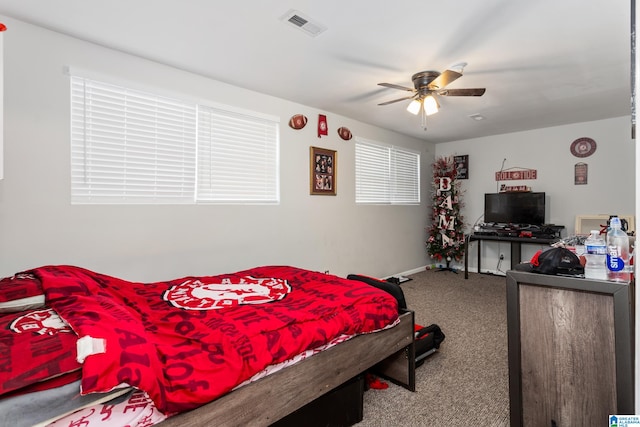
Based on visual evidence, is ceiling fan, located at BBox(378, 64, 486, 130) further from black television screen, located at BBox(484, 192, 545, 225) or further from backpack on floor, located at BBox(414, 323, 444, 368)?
black television screen, located at BBox(484, 192, 545, 225)

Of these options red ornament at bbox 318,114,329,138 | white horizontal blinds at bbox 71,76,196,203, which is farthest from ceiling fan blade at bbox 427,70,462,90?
white horizontal blinds at bbox 71,76,196,203

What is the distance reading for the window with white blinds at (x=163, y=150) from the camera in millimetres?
2521

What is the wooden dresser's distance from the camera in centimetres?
137

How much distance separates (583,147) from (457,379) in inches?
172

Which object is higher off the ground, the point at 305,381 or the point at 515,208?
the point at 515,208

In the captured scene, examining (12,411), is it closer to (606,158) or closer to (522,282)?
(522,282)

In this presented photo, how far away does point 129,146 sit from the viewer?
2719 millimetres

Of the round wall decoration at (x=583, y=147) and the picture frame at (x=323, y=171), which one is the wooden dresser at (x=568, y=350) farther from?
the round wall decoration at (x=583, y=147)

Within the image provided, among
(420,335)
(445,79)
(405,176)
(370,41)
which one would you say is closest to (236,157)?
(370,41)

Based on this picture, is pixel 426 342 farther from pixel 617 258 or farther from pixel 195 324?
pixel 195 324

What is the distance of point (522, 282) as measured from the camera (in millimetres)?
1601

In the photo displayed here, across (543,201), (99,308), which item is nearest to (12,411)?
(99,308)

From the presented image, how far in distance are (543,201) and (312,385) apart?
497 centimetres

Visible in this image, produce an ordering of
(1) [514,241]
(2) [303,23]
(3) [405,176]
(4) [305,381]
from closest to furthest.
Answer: (4) [305,381] < (2) [303,23] < (1) [514,241] < (3) [405,176]
